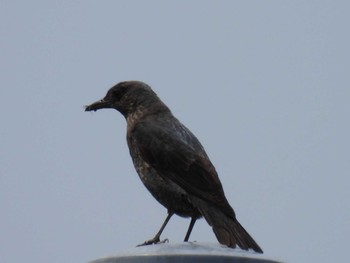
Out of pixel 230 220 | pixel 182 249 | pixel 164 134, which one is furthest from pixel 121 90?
pixel 182 249

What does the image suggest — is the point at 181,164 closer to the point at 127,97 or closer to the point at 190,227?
the point at 190,227

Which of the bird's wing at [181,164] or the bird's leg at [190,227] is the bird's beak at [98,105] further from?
the bird's leg at [190,227]

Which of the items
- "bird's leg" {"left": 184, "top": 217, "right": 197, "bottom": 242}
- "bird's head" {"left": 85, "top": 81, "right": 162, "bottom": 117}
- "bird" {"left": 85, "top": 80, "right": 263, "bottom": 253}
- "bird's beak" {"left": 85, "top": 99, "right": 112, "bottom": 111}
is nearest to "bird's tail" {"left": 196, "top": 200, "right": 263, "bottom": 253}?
"bird" {"left": 85, "top": 80, "right": 263, "bottom": 253}

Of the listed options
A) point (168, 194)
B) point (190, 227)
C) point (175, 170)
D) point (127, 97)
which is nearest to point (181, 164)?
point (175, 170)

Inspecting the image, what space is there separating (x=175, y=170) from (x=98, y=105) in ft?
4.50

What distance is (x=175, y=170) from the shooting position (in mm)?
7367

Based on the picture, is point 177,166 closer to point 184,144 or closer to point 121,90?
point 184,144

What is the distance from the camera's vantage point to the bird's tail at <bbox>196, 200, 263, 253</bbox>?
20.5 feet

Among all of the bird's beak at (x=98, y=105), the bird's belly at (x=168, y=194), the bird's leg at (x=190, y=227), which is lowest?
the bird's leg at (x=190, y=227)

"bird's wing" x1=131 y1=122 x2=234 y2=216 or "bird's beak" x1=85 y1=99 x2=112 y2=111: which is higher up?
"bird's beak" x1=85 y1=99 x2=112 y2=111

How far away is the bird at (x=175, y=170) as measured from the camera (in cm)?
699

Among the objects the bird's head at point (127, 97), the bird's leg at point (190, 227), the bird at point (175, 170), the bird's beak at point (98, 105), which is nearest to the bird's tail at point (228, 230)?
the bird at point (175, 170)

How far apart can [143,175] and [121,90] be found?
3.48 feet

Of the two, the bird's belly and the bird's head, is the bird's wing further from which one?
the bird's head
